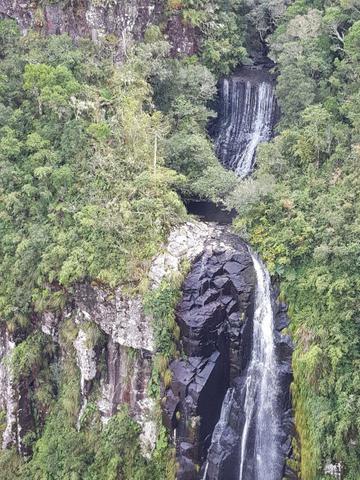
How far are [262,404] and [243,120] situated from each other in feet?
48.0

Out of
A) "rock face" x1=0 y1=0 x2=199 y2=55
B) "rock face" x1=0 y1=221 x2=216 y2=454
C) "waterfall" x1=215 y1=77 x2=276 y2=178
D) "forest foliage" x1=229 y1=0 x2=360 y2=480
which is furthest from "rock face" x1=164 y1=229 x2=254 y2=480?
"rock face" x1=0 y1=0 x2=199 y2=55

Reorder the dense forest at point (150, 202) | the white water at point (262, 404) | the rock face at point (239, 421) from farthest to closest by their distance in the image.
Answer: the white water at point (262, 404)
the rock face at point (239, 421)
the dense forest at point (150, 202)

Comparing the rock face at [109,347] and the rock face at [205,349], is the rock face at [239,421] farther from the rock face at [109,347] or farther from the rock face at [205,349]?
the rock face at [109,347]


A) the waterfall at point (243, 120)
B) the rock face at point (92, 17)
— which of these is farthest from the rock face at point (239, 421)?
the rock face at point (92, 17)

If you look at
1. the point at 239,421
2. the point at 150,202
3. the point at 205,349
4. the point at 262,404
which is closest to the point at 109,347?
the point at 205,349

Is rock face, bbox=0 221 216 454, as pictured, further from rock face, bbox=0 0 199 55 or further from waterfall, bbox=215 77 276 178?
rock face, bbox=0 0 199 55

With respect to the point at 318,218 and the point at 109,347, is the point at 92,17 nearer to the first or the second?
the point at 318,218

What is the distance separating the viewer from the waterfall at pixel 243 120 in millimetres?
25109

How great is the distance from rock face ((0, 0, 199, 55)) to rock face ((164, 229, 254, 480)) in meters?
13.0

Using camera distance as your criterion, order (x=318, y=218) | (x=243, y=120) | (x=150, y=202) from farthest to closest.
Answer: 1. (x=243, y=120)
2. (x=150, y=202)
3. (x=318, y=218)

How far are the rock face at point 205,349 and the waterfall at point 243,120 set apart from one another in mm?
8652

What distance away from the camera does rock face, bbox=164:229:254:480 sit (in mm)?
16062

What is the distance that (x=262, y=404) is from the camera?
17.2 m

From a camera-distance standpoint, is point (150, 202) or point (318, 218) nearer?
point (318, 218)
